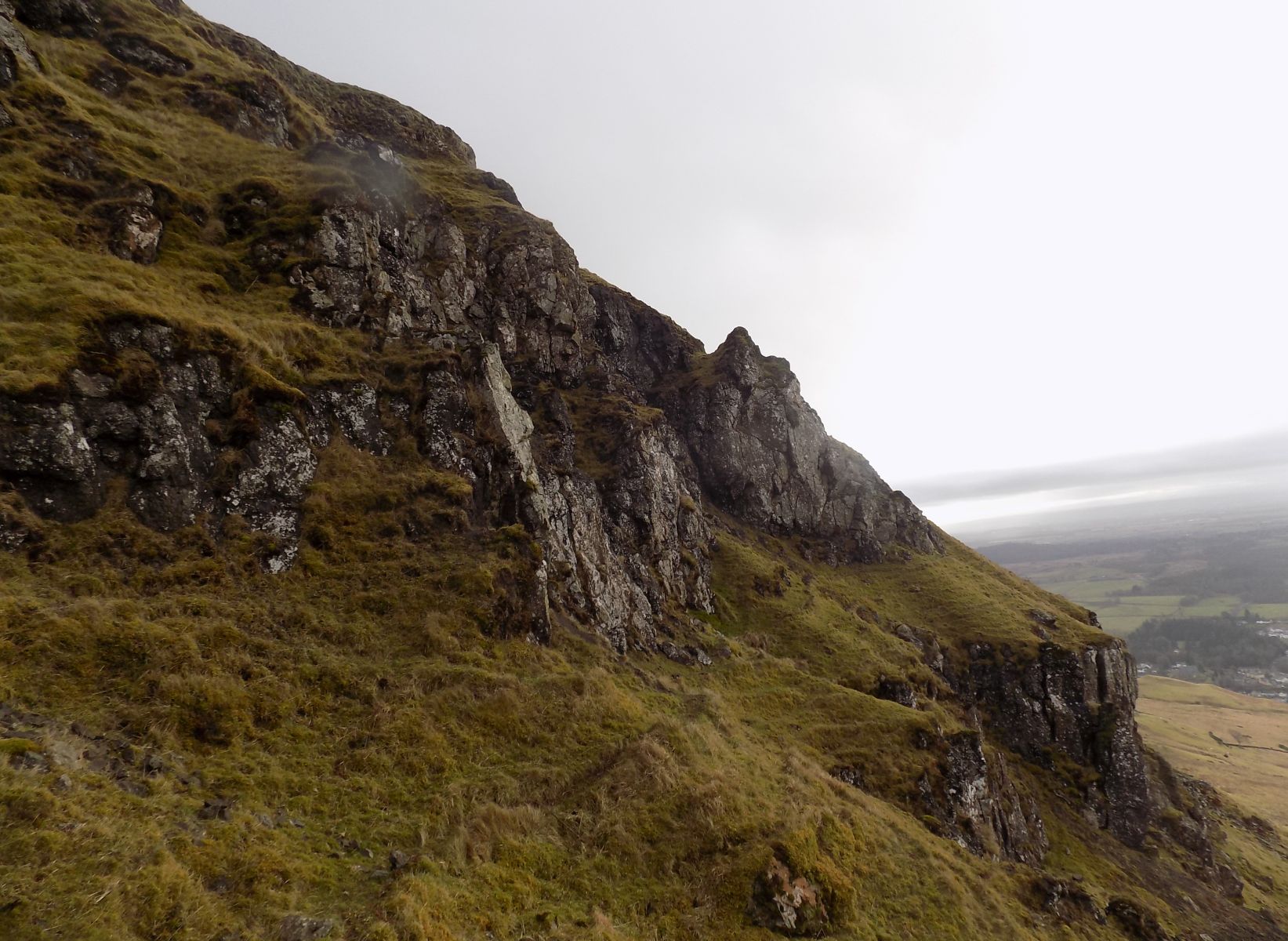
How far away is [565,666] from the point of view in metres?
25.8

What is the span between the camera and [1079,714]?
46.3 m

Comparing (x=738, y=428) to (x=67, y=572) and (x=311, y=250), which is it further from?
(x=67, y=572)

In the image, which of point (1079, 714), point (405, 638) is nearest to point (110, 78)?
point (405, 638)

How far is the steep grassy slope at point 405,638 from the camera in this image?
13.6 metres

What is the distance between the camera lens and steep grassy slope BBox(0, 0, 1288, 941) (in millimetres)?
13609

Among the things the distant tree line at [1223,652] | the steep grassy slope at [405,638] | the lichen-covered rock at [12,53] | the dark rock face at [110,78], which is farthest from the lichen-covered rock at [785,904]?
the distant tree line at [1223,652]

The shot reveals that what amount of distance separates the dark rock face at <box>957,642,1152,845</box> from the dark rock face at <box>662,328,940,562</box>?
1988cm

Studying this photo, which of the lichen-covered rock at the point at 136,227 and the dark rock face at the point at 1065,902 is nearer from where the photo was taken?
the dark rock face at the point at 1065,902

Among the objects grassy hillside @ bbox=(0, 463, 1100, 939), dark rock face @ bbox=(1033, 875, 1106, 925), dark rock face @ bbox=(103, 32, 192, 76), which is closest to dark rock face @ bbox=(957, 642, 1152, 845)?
dark rock face @ bbox=(1033, 875, 1106, 925)

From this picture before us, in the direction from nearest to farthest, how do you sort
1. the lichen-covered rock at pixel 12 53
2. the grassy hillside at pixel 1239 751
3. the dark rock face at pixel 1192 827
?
→ the lichen-covered rock at pixel 12 53 < the dark rock face at pixel 1192 827 < the grassy hillside at pixel 1239 751

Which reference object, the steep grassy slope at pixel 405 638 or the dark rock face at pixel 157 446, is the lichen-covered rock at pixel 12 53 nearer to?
the steep grassy slope at pixel 405 638

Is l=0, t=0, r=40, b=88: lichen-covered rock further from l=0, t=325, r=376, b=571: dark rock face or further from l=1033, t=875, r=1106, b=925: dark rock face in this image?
l=1033, t=875, r=1106, b=925: dark rock face

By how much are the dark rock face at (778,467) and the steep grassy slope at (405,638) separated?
1083 cm

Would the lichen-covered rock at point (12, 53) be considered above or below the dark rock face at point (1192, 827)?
above
